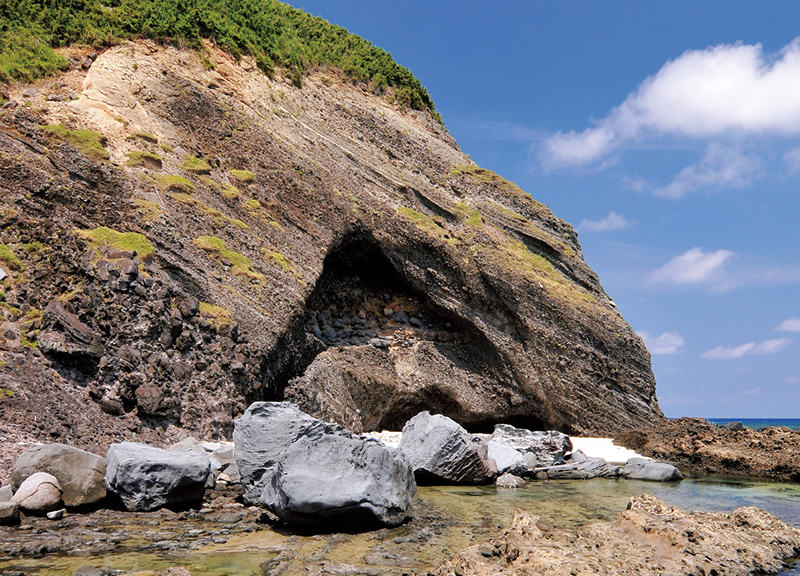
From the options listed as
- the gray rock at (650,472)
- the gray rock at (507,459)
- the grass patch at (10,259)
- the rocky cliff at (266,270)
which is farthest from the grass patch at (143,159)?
the gray rock at (650,472)

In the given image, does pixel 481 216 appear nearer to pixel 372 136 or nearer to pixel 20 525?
pixel 372 136

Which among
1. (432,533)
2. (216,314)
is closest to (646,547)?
(432,533)

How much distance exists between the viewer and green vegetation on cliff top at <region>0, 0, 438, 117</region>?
818 inches

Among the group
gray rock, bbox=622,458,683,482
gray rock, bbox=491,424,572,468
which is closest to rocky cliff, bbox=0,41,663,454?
gray rock, bbox=491,424,572,468

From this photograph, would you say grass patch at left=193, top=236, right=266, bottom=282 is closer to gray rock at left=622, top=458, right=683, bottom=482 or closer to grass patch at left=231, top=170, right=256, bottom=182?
grass patch at left=231, top=170, right=256, bottom=182

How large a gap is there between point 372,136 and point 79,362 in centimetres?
1851

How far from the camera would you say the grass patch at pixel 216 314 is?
15742mm

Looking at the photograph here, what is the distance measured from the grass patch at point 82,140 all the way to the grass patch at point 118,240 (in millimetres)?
2995

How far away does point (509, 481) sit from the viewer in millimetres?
14281

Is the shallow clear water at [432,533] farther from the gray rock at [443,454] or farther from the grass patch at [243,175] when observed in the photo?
the grass patch at [243,175]

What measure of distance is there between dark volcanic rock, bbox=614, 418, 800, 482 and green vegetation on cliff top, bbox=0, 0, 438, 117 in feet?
69.1

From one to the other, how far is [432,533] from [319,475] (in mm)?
1908

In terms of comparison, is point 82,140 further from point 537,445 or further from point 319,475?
point 537,445

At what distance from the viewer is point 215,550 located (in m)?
7.59
